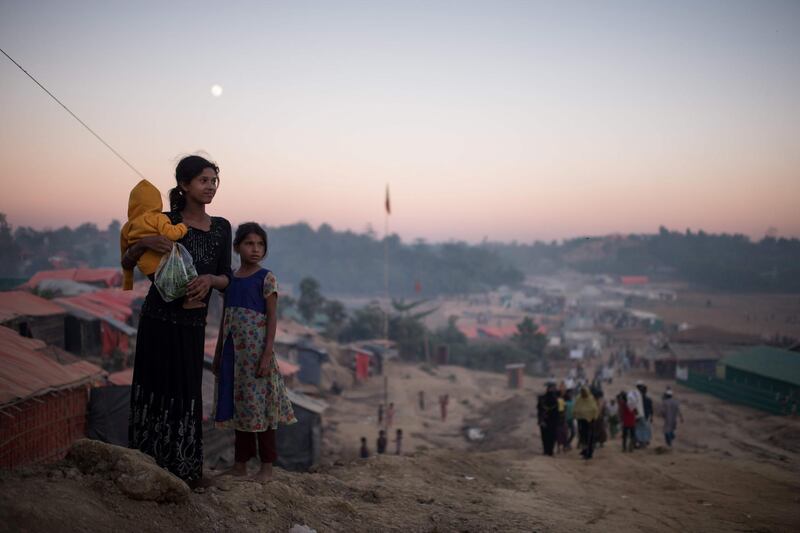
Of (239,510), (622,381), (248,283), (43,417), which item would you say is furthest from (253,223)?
(622,381)

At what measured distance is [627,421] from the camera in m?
10.1

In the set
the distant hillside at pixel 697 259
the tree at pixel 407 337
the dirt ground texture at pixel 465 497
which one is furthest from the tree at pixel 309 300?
the dirt ground texture at pixel 465 497

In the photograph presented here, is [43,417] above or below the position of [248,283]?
below

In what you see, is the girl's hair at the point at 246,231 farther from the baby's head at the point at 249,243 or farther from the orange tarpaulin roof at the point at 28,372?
the orange tarpaulin roof at the point at 28,372

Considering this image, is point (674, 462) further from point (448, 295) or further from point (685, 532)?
point (448, 295)

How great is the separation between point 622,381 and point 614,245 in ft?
261

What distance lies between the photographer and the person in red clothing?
1003cm

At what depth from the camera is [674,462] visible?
8.67 metres

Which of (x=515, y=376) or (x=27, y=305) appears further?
(x=515, y=376)

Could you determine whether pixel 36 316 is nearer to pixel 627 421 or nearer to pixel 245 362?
pixel 245 362

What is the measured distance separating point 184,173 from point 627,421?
941cm

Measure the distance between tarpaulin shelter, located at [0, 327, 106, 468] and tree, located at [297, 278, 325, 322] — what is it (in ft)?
117

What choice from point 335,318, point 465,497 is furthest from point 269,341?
point 335,318

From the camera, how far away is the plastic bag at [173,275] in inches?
115
